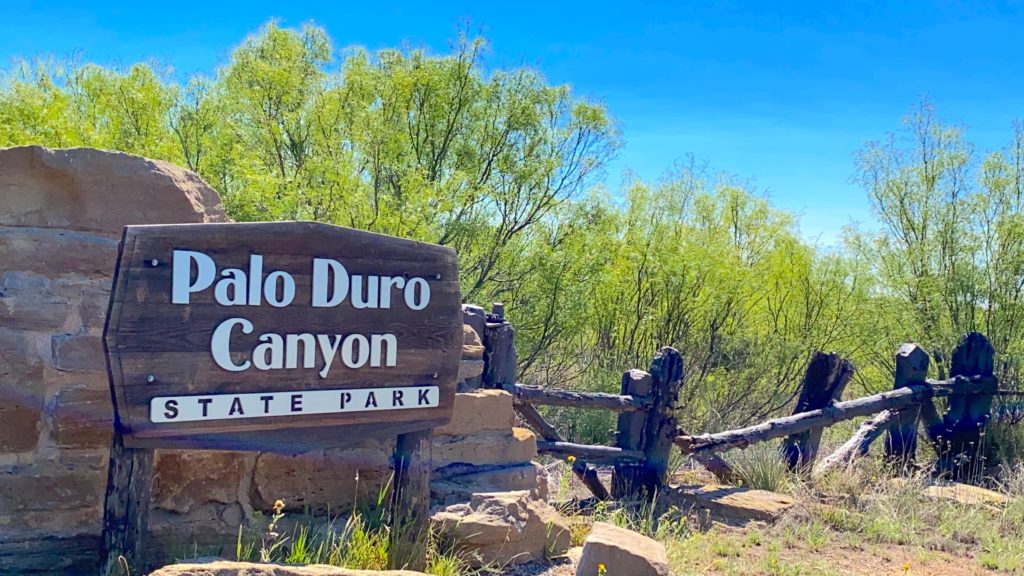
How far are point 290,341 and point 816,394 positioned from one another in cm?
538

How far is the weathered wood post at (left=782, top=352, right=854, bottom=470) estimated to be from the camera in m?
6.79

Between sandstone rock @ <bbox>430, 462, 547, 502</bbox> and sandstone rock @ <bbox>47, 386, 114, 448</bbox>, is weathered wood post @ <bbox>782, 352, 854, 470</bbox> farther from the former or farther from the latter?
sandstone rock @ <bbox>47, 386, 114, 448</bbox>

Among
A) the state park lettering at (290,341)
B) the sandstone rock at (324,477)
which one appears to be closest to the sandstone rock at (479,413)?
the sandstone rock at (324,477)

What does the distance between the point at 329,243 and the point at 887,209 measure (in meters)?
9.26

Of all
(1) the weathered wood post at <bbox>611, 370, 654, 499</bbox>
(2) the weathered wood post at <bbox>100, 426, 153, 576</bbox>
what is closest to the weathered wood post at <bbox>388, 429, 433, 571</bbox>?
(2) the weathered wood post at <bbox>100, 426, 153, 576</bbox>

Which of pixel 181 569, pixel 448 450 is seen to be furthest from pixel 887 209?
pixel 181 569

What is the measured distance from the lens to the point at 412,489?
3480 millimetres

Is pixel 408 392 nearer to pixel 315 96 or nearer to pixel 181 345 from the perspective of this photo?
pixel 181 345

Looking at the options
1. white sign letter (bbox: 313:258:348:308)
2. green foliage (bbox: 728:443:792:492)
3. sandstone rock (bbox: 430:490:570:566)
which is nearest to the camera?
white sign letter (bbox: 313:258:348:308)

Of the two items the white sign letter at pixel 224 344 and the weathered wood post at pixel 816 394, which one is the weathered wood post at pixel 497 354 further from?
the weathered wood post at pixel 816 394

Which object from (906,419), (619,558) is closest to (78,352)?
(619,558)

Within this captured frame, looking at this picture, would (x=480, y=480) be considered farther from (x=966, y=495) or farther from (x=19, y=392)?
(x=966, y=495)

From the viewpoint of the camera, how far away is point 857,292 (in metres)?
11.3

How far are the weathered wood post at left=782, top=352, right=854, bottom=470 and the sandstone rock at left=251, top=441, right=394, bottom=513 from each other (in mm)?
4172
